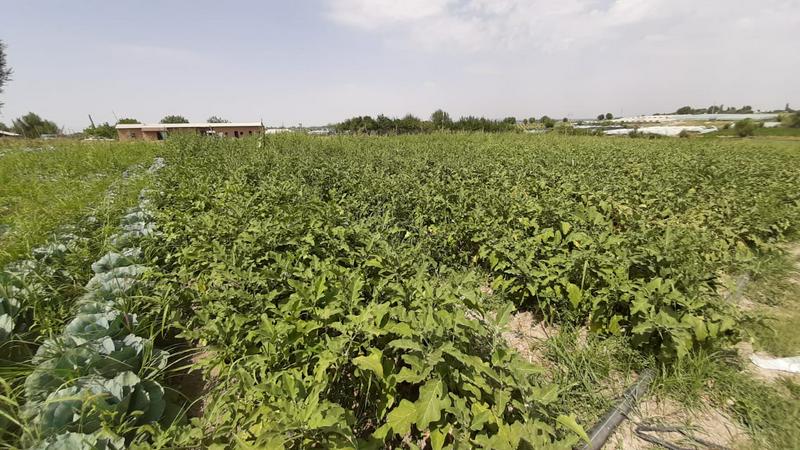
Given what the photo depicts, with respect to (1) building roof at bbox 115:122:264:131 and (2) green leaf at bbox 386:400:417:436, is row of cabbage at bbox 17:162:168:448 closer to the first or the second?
(2) green leaf at bbox 386:400:417:436

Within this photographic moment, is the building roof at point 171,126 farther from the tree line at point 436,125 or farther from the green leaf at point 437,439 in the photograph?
the green leaf at point 437,439

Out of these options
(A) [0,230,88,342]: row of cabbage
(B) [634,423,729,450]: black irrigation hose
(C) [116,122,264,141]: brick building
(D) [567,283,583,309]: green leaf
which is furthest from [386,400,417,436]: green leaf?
(C) [116,122,264,141]: brick building

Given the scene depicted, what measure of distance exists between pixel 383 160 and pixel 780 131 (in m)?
41.0

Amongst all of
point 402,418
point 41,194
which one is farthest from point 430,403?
point 41,194

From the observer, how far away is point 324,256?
2.71 meters

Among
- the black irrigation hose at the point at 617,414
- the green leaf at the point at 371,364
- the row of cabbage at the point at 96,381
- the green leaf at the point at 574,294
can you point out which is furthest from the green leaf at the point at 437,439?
the green leaf at the point at 574,294

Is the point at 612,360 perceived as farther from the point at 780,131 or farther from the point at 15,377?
the point at 780,131

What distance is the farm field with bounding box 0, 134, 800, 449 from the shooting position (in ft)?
4.54

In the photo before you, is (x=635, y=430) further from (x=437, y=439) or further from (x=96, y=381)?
(x=96, y=381)

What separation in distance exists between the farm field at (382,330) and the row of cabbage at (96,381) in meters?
0.01

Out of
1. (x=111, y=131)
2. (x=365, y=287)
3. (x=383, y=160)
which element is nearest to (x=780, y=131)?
(x=383, y=160)

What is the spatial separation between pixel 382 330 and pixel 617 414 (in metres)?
1.54

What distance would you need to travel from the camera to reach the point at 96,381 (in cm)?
153

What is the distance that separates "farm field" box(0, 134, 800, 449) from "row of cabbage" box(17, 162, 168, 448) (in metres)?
0.01
